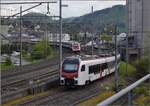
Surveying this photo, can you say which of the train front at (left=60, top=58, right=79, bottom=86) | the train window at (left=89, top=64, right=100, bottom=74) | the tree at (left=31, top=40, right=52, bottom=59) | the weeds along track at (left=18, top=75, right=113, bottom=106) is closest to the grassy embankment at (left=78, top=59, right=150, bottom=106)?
the weeds along track at (left=18, top=75, right=113, bottom=106)

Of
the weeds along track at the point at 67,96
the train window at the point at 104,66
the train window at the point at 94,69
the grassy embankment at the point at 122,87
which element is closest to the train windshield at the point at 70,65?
the weeds along track at the point at 67,96

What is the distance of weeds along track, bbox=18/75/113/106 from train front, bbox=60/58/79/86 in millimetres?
684

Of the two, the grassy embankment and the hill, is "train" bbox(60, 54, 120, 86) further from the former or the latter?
the hill

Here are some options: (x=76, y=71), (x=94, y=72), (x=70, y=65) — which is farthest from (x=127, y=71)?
(x=76, y=71)

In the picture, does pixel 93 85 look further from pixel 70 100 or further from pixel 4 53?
pixel 4 53

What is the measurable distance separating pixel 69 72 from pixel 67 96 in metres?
3.50

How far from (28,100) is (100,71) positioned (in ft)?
44.3

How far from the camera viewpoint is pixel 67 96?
97.1 feet

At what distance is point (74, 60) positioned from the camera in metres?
32.7

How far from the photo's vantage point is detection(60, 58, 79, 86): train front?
107ft

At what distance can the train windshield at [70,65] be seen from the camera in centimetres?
3256

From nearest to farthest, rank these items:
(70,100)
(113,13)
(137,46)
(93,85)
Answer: (70,100), (93,85), (137,46), (113,13)

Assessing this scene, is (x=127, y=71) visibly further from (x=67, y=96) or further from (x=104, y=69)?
(x=67, y=96)

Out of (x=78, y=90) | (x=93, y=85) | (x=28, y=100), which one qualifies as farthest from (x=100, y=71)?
(x=28, y=100)
